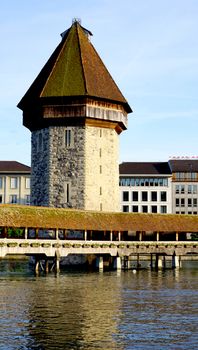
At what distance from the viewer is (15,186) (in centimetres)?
9675

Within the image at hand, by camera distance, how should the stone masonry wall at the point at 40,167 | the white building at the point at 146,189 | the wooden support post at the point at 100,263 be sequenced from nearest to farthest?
the wooden support post at the point at 100,263 → the stone masonry wall at the point at 40,167 → the white building at the point at 146,189

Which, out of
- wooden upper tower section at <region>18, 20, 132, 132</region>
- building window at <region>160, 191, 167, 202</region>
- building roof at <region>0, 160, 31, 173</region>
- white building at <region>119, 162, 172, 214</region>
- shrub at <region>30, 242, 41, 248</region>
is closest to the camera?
shrub at <region>30, 242, 41, 248</region>

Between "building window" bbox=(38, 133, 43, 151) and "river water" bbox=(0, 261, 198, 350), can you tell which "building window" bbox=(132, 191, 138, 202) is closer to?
"building window" bbox=(38, 133, 43, 151)

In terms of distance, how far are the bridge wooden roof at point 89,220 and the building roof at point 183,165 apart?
45644mm

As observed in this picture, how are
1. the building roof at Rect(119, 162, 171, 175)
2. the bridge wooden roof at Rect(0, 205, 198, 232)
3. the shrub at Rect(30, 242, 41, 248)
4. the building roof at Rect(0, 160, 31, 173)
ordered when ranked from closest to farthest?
the shrub at Rect(30, 242, 41, 248), the bridge wooden roof at Rect(0, 205, 198, 232), the building roof at Rect(0, 160, 31, 173), the building roof at Rect(119, 162, 171, 175)

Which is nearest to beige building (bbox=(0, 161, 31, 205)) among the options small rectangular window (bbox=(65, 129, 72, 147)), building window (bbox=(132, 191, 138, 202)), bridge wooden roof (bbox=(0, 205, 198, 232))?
building window (bbox=(132, 191, 138, 202))

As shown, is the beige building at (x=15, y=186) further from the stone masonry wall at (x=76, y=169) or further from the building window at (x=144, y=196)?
the stone masonry wall at (x=76, y=169)

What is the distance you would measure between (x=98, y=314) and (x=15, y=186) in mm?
73754

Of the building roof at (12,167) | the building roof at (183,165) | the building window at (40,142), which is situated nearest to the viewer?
the building window at (40,142)

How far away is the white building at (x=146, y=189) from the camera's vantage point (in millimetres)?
102250

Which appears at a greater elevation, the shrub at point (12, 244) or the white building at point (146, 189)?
the white building at point (146, 189)

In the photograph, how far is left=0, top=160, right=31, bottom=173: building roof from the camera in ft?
316

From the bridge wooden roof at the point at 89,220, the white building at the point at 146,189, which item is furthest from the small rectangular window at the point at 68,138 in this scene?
the white building at the point at 146,189

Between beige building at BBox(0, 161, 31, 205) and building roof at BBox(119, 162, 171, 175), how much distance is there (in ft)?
54.2
